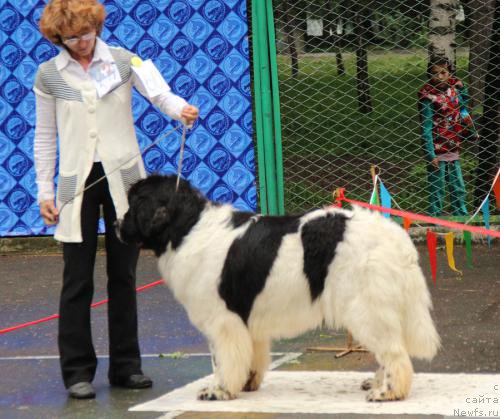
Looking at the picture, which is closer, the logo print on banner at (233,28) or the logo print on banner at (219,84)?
the logo print on banner at (233,28)

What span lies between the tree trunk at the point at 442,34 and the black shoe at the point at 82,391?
6.10 m

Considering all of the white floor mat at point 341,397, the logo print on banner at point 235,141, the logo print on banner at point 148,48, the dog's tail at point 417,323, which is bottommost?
the white floor mat at point 341,397

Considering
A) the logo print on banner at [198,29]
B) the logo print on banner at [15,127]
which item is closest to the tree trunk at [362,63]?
the logo print on banner at [198,29]

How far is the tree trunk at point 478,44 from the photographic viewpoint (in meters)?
10.3

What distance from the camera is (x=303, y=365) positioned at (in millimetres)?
6320

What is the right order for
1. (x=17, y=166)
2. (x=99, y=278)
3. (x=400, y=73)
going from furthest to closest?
1. (x=400, y=73)
2. (x=17, y=166)
3. (x=99, y=278)

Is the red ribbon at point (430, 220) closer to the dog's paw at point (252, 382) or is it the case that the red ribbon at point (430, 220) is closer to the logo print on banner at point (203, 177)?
the dog's paw at point (252, 382)

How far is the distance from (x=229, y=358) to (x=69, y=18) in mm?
1992

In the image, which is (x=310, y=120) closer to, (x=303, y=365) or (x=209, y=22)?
(x=209, y=22)

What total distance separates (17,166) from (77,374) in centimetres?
474

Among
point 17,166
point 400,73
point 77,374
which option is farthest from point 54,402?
point 400,73

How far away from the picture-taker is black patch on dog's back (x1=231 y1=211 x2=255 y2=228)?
18.0 ft

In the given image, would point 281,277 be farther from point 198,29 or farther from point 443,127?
point 443,127

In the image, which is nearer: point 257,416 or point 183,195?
point 257,416
